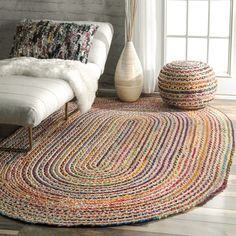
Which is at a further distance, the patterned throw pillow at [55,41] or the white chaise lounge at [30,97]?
the patterned throw pillow at [55,41]

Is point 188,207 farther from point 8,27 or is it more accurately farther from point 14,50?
point 8,27

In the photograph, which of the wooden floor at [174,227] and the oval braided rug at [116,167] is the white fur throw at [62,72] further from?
the wooden floor at [174,227]

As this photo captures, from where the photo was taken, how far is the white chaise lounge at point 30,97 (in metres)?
3.16

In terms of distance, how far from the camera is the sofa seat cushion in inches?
124

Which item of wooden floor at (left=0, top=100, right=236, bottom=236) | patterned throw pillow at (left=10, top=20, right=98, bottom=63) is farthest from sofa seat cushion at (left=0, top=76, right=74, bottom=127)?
wooden floor at (left=0, top=100, right=236, bottom=236)

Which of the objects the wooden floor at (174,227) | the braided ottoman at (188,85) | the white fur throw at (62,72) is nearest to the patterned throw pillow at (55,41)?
the white fur throw at (62,72)

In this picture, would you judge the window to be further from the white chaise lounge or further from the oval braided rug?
the white chaise lounge

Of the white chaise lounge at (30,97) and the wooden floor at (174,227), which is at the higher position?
the white chaise lounge at (30,97)

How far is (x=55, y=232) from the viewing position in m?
2.43

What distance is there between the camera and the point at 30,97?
10.6 ft

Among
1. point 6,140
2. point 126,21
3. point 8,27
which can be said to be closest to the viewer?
point 6,140

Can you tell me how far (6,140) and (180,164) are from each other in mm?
1167

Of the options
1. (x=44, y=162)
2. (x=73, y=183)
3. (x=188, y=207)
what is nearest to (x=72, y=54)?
(x=44, y=162)

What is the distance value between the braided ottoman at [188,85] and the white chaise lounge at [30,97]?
57 cm
